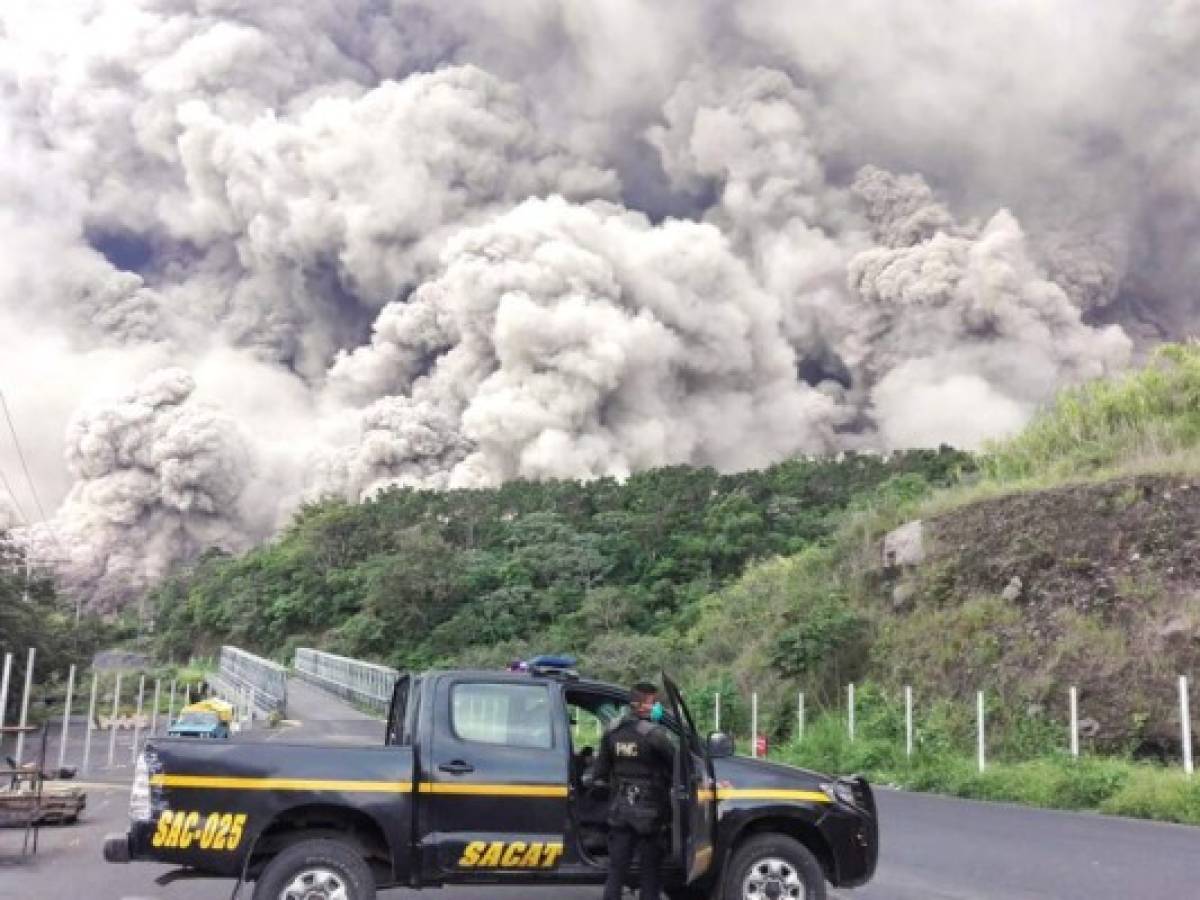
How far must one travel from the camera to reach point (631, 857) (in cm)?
611

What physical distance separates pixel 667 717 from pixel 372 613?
47.1m

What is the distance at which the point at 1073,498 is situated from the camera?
2047 centimetres

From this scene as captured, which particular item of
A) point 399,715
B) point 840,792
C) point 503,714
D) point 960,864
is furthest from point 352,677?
point 840,792

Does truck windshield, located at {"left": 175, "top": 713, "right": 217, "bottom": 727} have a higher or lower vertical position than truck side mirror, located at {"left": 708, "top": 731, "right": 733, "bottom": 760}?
lower

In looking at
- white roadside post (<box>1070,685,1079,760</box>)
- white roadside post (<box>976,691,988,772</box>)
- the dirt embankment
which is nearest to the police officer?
white roadside post (<box>1070,685,1079,760</box>)

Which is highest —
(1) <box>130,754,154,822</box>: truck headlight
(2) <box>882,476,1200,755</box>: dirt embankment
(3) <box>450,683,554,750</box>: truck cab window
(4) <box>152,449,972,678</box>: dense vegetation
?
(4) <box>152,449,972,678</box>: dense vegetation

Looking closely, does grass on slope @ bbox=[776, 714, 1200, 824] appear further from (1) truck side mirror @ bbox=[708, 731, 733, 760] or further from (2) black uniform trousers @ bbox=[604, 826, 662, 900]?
(2) black uniform trousers @ bbox=[604, 826, 662, 900]

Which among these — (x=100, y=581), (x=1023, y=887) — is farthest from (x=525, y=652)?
(x=100, y=581)

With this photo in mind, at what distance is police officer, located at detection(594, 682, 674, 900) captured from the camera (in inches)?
236

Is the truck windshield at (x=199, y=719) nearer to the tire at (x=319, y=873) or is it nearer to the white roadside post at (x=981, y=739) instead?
the white roadside post at (x=981, y=739)

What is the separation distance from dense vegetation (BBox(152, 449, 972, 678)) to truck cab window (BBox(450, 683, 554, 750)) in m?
28.3

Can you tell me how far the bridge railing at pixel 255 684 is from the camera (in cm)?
3384

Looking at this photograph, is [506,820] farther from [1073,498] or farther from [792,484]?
[792,484]

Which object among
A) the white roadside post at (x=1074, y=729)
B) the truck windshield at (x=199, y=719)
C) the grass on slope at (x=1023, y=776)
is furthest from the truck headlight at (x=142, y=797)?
the truck windshield at (x=199, y=719)
